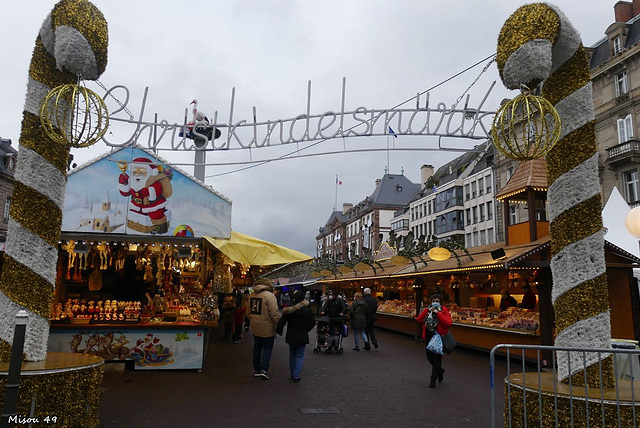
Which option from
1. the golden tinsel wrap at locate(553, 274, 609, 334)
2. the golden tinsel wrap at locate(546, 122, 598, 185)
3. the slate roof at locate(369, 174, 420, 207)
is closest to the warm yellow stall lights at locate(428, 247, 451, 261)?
the golden tinsel wrap at locate(546, 122, 598, 185)

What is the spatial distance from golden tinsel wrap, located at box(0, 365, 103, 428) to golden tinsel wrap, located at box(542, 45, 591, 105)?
637cm

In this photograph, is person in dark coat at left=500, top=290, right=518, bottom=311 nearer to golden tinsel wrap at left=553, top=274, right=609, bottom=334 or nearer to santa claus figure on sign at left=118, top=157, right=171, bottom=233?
golden tinsel wrap at left=553, top=274, right=609, bottom=334

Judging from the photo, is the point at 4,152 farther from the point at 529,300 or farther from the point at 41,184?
the point at 529,300

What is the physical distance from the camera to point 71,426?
525 cm

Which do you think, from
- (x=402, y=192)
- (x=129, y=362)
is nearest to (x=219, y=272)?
(x=129, y=362)

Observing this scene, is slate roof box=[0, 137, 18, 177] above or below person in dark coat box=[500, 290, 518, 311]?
above

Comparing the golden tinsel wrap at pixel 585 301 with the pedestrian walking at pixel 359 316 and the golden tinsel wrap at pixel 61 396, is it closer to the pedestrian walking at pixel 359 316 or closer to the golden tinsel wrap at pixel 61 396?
the golden tinsel wrap at pixel 61 396

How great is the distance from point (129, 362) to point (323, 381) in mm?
3841

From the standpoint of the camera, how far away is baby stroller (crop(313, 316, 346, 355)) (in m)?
13.1

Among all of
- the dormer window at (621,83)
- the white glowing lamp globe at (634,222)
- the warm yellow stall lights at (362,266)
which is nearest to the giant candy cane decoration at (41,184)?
the white glowing lamp globe at (634,222)

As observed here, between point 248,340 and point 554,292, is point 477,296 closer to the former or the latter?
point 248,340

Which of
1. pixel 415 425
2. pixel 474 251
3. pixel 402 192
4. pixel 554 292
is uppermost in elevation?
pixel 402 192

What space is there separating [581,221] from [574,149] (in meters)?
0.85

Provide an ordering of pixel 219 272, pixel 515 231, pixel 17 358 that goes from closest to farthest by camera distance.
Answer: pixel 17 358
pixel 515 231
pixel 219 272
